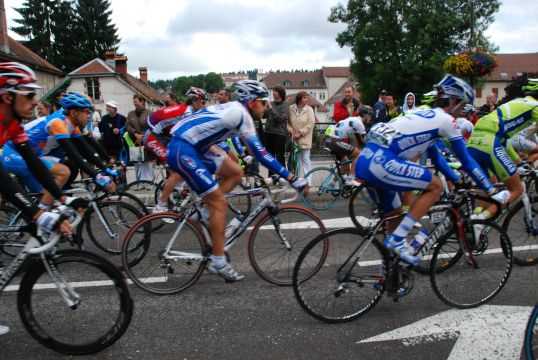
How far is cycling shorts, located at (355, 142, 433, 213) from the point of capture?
3869 millimetres

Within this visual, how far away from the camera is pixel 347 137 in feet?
27.1

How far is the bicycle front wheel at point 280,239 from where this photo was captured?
475 centimetres

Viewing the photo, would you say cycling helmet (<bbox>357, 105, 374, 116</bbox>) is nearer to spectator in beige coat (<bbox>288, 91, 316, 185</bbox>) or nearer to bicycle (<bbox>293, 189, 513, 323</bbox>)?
spectator in beige coat (<bbox>288, 91, 316, 185</bbox>)

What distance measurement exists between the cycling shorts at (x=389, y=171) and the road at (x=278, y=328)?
1094 millimetres

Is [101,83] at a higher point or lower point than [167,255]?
higher

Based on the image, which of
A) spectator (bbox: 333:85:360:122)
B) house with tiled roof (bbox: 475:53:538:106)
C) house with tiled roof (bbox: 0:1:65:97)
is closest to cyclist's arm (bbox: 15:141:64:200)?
spectator (bbox: 333:85:360:122)

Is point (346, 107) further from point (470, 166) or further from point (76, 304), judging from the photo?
point (76, 304)

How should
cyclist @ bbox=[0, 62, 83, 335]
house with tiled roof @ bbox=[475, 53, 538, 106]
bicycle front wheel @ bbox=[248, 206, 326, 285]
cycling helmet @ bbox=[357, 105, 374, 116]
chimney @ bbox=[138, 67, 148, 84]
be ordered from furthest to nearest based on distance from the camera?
1. house with tiled roof @ bbox=[475, 53, 538, 106]
2. chimney @ bbox=[138, 67, 148, 84]
3. cycling helmet @ bbox=[357, 105, 374, 116]
4. bicycle front wheel @ bbox=[248, 206, 326, 285]
5. cyclist @ bbox=[0, 62, 83, 335]

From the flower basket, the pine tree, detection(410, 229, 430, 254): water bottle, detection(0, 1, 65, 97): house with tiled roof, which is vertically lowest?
detection(410, 229, 430, 254): water bottle

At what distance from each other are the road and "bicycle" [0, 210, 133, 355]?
107 millimetres

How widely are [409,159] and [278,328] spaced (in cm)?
189

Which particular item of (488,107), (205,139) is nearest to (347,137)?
(205,139)

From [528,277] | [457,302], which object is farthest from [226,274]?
[528,277]

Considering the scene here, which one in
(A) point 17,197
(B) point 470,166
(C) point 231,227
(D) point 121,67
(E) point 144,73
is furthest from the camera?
(E) point 144,73
